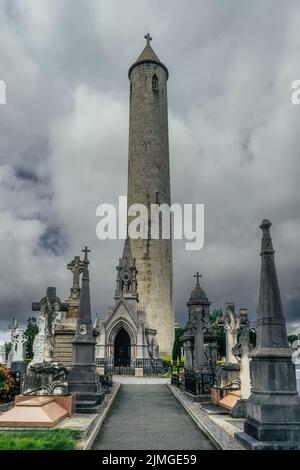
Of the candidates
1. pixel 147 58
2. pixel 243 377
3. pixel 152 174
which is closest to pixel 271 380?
pixel 243 377

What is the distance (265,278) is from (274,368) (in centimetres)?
173

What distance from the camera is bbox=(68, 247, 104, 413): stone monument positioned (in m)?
13.2

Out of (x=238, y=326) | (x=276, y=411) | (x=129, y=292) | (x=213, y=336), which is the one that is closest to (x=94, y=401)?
(x=238, y=326)

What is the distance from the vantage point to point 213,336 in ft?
74.9

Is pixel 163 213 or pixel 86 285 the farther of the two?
pixel 163 213

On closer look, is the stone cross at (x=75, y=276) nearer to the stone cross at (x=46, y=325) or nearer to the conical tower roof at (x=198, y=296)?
the conical tower roof at (x=198, y=296)

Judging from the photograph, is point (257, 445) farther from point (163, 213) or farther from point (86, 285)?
point (163, 213)

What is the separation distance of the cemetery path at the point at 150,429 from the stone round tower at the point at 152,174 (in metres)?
29.0

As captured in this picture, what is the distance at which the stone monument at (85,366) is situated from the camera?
13242 millimetres

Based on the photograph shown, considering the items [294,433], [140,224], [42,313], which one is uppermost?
[140,224]

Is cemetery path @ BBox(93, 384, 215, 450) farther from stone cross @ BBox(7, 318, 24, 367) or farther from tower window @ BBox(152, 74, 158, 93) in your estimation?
tower window @ BBox(152, 74, 158, 93)

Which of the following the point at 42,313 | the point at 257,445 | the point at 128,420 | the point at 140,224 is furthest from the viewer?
the point at 140,224

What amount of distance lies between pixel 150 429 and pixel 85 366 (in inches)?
190

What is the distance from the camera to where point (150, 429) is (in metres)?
9.71
